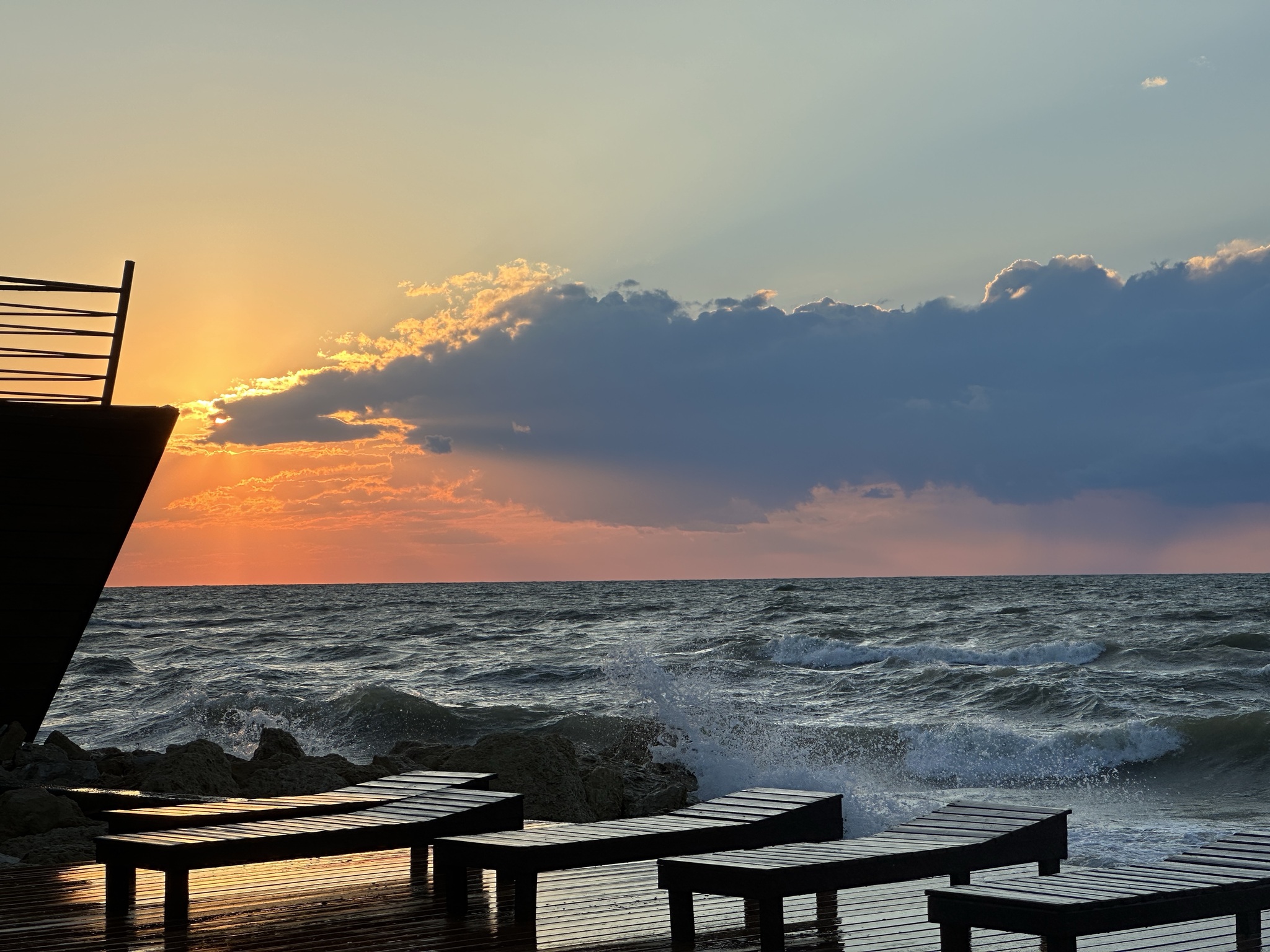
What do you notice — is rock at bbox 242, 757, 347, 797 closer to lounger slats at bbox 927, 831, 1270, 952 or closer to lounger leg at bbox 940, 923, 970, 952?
lounger leg at bbox 940, 923, 970, 952

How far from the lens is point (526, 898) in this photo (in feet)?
17.3

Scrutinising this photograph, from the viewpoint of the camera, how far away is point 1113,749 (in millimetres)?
16203

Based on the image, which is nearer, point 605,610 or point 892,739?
point 892,739

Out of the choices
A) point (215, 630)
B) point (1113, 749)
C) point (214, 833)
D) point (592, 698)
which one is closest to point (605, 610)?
point (215, 630)

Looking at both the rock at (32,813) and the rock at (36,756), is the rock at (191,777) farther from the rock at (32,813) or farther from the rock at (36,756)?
the rock at (36,756)

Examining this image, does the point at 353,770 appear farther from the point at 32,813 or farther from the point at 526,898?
the point at 526,898

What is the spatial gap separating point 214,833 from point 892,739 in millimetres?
13450

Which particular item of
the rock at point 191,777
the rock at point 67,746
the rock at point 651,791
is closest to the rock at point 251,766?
the rock at point 191,777

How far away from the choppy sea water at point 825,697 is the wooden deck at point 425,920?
4.61 meters

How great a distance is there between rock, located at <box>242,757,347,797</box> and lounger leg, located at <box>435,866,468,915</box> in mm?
A: 4645

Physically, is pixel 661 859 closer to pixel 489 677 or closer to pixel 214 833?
pixel 214 833

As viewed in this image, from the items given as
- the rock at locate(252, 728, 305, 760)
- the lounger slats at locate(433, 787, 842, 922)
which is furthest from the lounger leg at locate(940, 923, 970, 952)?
the rock at locate(252, 728, 305, 760)

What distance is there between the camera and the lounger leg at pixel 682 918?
480cm

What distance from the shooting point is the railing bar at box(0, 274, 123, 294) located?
9.01 meters
